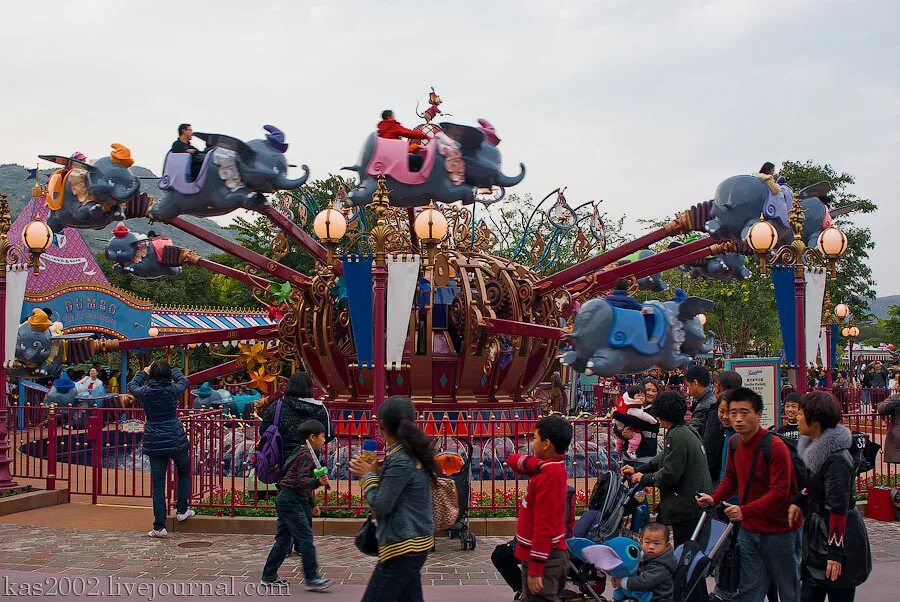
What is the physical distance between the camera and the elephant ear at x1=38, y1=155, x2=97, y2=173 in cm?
1122

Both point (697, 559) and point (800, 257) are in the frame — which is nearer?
point (697, 559)

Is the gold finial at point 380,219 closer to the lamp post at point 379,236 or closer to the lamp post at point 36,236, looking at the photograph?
the lamp post at point 379,236

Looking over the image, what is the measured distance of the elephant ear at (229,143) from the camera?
11.1 metres

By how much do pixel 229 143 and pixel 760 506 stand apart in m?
8.36

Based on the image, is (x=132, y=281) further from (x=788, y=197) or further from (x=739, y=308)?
(x=788, y=197)

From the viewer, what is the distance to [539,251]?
15.6 m

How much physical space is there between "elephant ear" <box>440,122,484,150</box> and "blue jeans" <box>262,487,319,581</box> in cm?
613

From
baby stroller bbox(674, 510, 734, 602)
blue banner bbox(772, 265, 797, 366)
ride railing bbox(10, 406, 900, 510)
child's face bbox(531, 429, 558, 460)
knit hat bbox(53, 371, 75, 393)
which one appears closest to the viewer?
child's face bbox(531, 429, 558, 460)

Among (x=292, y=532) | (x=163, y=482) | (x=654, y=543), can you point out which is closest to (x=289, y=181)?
(x=163, y=482)

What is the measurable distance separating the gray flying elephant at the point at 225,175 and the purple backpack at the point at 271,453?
4728 millimetres

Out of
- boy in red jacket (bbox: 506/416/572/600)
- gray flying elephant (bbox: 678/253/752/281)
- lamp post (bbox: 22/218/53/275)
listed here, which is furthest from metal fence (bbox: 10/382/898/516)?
gray flying elephant (bbox: 678/253/752/281)

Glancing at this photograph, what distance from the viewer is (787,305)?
463 inches

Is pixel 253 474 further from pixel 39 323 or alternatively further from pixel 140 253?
pixel 140 253

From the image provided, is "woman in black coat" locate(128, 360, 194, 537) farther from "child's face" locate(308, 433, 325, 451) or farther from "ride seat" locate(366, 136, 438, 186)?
"ride seat" locate(366, 136, 438, 186)
